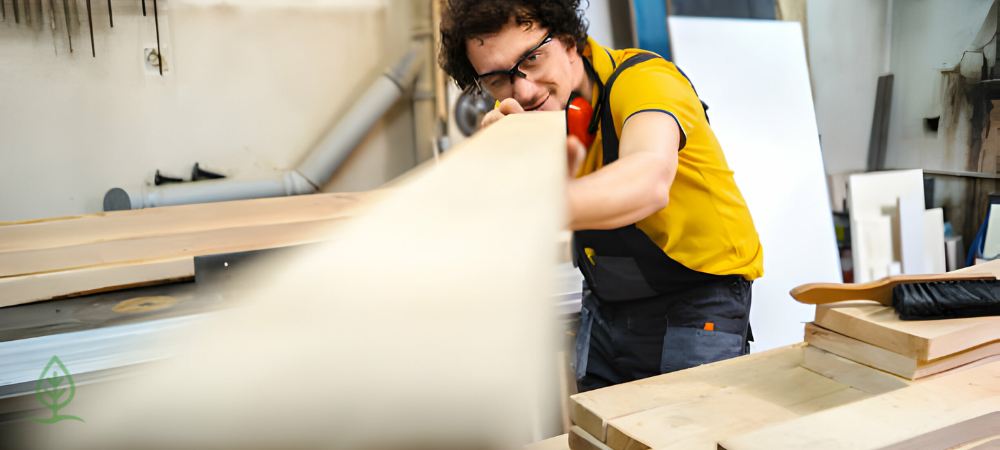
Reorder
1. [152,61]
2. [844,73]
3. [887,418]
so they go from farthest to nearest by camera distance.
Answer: [844,73], [152,61], [887,418]

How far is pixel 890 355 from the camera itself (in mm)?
714

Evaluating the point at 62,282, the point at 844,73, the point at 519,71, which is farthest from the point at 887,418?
the point at 844,73

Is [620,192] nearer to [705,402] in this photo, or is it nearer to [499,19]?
[705,402]

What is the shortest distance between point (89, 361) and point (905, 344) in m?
1.01

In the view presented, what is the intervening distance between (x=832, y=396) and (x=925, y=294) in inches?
8.2

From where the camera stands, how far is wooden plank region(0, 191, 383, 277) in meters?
0.67

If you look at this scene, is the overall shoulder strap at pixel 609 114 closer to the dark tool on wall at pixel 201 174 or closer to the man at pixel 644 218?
the man at pixel 644 218

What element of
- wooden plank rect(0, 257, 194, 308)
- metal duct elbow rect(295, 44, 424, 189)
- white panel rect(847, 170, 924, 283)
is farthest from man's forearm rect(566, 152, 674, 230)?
white panel rect(847, 170, 924, 283)

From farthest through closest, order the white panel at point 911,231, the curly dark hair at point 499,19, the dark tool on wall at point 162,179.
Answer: the white panel at point 911,231 → the dark tool on wall at point 162,179 → the curly dark hair at point 499,19

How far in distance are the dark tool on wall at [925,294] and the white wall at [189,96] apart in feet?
5.46

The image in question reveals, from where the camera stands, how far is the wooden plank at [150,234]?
2.19 feet

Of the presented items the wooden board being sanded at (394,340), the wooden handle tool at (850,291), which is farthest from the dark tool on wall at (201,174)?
the wooden handle tool at (850,291)

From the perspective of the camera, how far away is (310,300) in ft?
1.42

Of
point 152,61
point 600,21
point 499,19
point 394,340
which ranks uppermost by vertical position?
point 600,21
